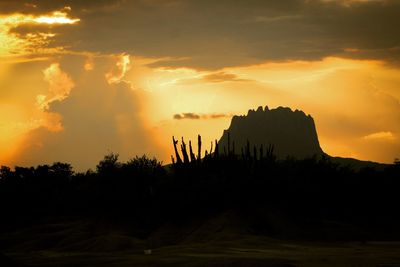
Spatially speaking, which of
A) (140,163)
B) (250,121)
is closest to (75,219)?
(140,163)

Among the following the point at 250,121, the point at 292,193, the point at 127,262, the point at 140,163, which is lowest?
the point at 127,262

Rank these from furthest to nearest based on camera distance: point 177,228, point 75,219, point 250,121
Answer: point 250,121 → point 75,219 → point 177,228

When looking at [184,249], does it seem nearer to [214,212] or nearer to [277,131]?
[214,212]

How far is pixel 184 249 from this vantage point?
137ft

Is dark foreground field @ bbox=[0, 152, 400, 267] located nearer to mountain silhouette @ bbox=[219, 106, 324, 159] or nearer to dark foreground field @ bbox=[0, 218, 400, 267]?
dark foreground field @ bbox=[0, 218, 400, 267]

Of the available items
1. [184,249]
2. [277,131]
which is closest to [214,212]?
[184,249]

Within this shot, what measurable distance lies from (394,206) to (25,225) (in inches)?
1530

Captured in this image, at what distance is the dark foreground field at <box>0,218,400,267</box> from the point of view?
3394 centimetres

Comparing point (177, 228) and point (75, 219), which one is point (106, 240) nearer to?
point (177, 228)

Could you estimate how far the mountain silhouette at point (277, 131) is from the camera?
18412cm

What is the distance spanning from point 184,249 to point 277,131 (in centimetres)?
14948

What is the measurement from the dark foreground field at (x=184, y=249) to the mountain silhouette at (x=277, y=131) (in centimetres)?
11790

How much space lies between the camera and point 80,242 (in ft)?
180

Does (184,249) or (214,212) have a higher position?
(214,212)
